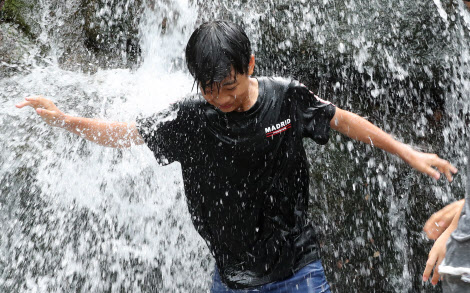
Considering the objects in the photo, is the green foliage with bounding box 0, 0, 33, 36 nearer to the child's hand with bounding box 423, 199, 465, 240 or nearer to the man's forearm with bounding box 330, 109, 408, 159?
the man's forearm with bounding box 330, 109, 408, 159

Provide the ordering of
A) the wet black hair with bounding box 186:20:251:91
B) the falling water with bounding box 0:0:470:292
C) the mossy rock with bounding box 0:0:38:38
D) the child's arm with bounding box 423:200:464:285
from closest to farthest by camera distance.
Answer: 1. the child's arm with bounding box 423:200:464:285
2. the wet black hair with bounding box 186:20:251:91
3. the falling water with bounding box 0:0:470:292
4. the mossy rock with bounding box 0:0:38:38

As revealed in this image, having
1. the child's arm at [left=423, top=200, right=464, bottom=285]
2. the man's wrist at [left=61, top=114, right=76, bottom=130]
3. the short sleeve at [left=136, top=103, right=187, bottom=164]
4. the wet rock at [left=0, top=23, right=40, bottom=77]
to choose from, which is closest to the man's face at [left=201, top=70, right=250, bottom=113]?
the short sleeve at [left=136, top=103, right=187, bottom=164]

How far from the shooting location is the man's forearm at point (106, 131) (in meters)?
2.18

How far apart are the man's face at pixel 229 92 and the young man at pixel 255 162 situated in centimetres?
10

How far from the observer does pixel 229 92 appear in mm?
1905

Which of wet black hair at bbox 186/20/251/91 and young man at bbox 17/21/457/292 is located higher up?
wet black hair at bbox 186/20/251/91

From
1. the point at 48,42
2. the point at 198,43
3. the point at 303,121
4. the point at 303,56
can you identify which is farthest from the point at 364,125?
the point at 48,42

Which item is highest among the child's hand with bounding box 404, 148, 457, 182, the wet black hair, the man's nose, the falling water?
the wet black hair

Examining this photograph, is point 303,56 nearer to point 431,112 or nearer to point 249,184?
point 431,112

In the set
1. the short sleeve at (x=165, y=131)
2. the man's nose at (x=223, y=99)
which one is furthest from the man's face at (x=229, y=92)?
the short sleeve at (x=165, y=131)

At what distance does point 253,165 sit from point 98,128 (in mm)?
723

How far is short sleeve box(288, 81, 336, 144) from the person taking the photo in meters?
2.14

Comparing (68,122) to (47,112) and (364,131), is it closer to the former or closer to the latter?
(47,112)

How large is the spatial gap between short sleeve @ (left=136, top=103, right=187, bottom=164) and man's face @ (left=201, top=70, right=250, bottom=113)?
232mm
